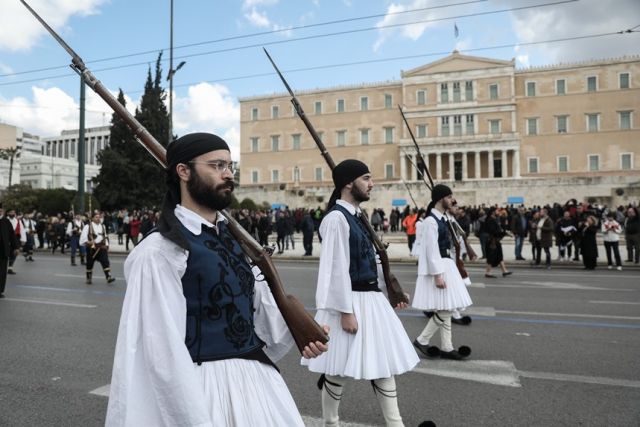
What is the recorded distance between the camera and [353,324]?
347cm

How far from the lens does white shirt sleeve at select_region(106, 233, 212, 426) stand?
1820mm

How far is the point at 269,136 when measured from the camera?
7406 centimetres

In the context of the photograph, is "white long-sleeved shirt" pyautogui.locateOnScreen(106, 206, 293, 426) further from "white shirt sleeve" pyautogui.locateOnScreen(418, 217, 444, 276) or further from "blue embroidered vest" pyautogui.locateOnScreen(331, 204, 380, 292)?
"white shirt sleeve" pyautogui.locateOnScreen(418, 217, 444, 276)

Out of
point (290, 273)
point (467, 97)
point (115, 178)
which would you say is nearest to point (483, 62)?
point (467, 97)

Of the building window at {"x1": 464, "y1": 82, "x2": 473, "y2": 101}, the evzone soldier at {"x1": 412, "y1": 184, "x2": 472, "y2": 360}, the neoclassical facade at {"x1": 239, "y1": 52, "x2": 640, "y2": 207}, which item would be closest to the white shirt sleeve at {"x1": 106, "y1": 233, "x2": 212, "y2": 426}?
the evzone soldier at {"x1": 412, "y1": 184, "x2": 472, "y2": 360}

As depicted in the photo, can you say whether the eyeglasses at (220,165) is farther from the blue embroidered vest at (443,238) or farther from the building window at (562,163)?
the building window at (562,163)

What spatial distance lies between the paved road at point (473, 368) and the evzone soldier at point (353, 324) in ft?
2.44

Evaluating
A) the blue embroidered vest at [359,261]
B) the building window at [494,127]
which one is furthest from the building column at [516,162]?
Result: the blue embroidered vest at [359,261]

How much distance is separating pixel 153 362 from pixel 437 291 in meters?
4.35

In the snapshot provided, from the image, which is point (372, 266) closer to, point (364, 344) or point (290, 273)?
point (364, 344)

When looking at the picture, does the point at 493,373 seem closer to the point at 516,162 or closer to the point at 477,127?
the point at 516,162

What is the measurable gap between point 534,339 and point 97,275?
480 inches

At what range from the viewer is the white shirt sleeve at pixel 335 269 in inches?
138

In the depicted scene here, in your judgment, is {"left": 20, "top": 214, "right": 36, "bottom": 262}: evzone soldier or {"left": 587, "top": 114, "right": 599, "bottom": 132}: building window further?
{"left": 587, "top": 114, "right": 599, "bottom": 132}: building window
